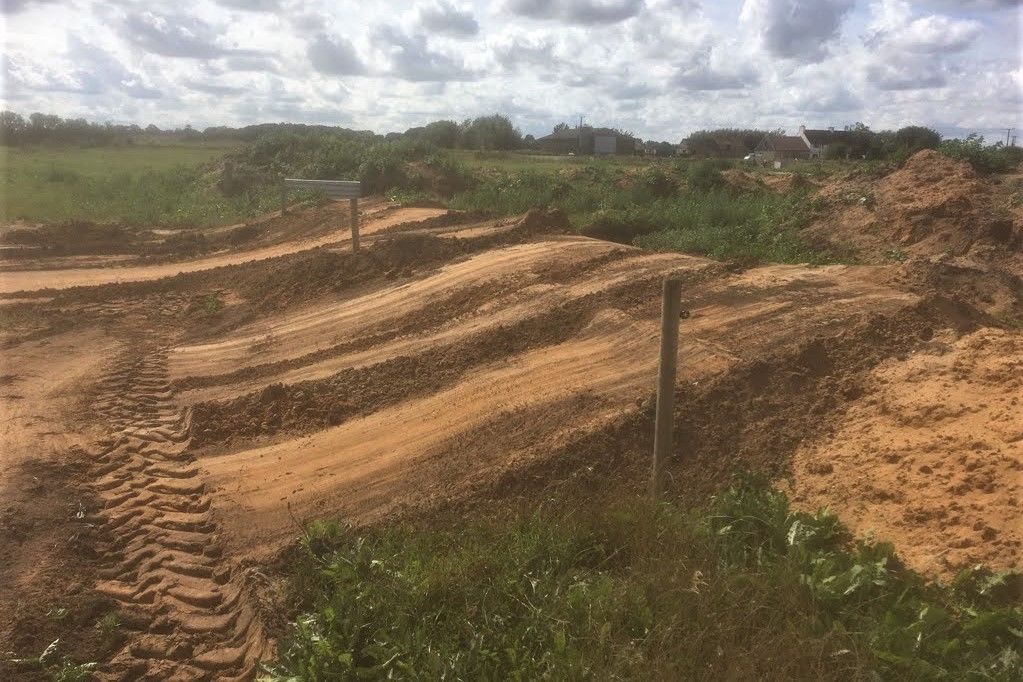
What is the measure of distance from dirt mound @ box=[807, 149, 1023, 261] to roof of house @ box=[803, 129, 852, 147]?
4335 cm

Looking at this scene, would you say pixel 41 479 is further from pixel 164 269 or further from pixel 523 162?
pixel 523 162

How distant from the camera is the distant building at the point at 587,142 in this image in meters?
58.8

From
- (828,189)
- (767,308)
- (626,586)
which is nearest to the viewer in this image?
(626,586)

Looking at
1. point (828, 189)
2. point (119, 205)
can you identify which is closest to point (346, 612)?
point (828, 189)

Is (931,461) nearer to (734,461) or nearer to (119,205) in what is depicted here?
(734,461)

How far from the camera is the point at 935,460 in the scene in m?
5.18

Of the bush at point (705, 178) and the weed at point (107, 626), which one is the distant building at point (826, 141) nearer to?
the bush at point (705, 178)

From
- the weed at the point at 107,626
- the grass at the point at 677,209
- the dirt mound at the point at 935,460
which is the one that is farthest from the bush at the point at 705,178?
the weed at the point at 107,626

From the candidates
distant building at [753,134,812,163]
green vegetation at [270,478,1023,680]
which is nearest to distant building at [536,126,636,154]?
distant building at [753,134,812,163]

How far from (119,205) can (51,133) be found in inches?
1333

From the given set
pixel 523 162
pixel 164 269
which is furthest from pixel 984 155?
pixel 523 162

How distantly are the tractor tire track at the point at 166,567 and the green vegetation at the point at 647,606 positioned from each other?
56cm

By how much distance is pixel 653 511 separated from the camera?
16.2 feet

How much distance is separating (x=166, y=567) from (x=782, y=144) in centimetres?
6153
